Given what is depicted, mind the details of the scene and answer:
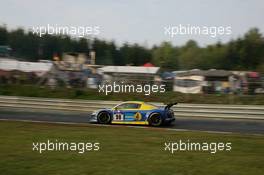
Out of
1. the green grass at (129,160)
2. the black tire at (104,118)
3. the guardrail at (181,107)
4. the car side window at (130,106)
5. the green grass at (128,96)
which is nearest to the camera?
the green grass at (129,160)

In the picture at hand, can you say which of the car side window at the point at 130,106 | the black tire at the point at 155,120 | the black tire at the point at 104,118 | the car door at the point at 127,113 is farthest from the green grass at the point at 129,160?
the black tire at the point at 104,118

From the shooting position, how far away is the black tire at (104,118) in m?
15.1

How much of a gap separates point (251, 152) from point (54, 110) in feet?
45.2

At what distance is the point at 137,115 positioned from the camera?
14.5 metres

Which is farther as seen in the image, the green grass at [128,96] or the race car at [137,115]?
the green grass at [128,96]

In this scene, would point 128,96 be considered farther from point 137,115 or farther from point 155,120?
point 155,120

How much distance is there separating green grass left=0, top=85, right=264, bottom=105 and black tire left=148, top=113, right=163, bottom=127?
6824 mm

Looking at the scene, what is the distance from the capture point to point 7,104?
21375mm

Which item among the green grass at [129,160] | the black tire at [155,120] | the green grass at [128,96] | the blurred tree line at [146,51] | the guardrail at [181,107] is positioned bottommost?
the green grass at [129,160]

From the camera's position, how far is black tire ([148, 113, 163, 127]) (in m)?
14.2

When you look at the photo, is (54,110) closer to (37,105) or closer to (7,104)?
(37,105)

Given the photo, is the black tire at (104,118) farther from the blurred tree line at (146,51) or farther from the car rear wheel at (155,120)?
the blurred tree line at (146,51)

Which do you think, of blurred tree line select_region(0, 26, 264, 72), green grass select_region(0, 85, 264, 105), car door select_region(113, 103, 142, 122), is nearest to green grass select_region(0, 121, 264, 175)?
car door select_region(113, 103, 142, 122)

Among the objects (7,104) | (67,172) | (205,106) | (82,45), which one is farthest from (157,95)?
(67,172)
